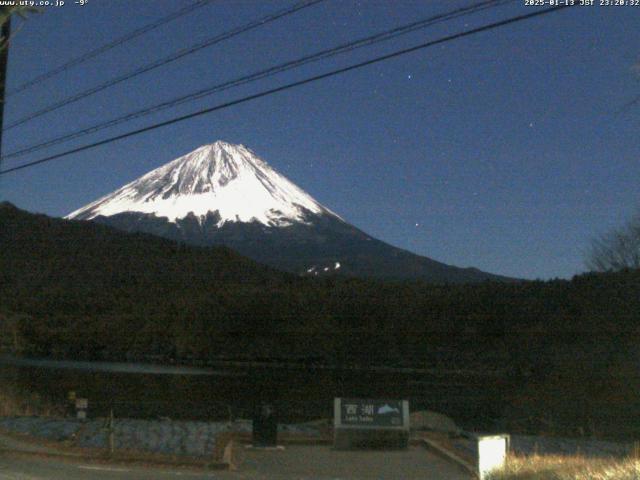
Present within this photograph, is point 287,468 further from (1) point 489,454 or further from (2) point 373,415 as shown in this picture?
(1) point 489,454

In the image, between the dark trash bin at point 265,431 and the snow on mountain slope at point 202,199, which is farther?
the snow on mountain slope at point 202,199

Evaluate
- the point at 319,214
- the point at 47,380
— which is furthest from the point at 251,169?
the point at 47,380

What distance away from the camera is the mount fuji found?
339ft

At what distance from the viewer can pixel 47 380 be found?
142ft

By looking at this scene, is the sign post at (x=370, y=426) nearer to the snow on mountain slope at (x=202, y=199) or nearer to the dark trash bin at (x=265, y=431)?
the dark trash bin at (x=265, y=431)

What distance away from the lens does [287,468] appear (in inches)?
649

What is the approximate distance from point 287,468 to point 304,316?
1975 inches

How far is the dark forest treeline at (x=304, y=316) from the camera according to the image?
5109cm

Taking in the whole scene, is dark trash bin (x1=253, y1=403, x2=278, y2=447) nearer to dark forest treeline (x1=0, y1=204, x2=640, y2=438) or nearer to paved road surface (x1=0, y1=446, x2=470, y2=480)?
paved road surface (x1=0, y1=446, x2=470, y2=480)

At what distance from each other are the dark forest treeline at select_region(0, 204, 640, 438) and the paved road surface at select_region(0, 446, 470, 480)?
29004 mm

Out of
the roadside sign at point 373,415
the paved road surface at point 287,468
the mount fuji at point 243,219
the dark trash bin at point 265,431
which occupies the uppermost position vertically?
the mount fuji at point 243,219

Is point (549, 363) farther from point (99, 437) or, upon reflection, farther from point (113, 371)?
point (99, 437)

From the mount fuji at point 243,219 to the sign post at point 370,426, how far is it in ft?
262

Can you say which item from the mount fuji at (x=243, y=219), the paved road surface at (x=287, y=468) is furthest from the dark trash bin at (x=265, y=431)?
the mount fuji at (x=243, y=219)
